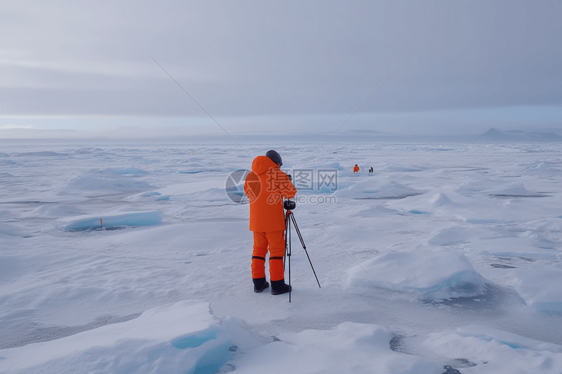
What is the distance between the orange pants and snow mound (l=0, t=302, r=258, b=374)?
0.91 m

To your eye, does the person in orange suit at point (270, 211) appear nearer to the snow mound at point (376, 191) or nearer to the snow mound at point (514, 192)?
the snow mound at point (376, 191)

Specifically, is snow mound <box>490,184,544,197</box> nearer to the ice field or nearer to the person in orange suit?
the ice field

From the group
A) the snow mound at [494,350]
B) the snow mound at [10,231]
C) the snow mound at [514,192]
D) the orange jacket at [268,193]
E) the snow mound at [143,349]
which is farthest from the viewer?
the snow mound at [514,192]

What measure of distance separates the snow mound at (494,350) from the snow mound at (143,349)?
58.0 inches

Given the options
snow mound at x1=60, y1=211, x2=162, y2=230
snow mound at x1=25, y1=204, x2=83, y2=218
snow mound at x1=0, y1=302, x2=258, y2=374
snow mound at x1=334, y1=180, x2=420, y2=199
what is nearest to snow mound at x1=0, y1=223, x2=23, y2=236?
snow mound at x1=60, y1=211, x2=162, y2=230

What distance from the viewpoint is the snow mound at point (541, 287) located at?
342cm

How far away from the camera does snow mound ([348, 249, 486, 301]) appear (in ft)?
12.5

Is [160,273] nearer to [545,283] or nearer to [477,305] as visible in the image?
[477,305]

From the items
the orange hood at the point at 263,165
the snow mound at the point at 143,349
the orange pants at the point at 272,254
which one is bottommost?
the snow mound at the point at 143,349

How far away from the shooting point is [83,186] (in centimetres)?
1355

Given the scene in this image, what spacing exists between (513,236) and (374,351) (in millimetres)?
Answer: 4825

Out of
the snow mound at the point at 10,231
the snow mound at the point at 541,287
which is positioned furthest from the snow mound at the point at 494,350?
the snow mound at the point at 10,231

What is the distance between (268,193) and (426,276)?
199 centimetres

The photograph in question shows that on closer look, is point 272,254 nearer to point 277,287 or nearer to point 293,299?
point 277,287
